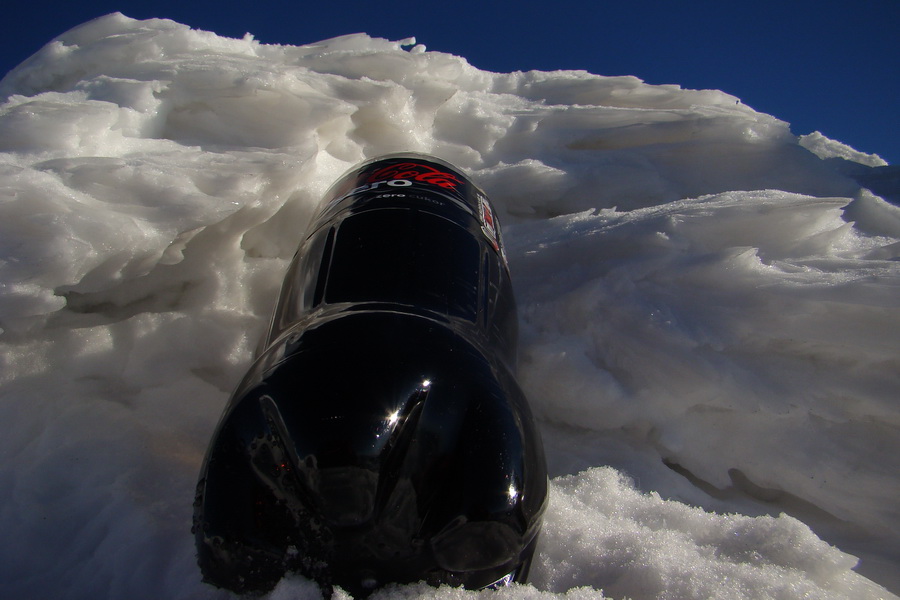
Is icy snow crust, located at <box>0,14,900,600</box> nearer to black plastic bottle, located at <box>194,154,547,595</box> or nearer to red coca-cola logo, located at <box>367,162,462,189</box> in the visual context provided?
black plastic bottle, located at <box>194,154,547,595</box>

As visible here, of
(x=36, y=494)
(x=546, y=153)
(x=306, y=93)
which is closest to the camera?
(x=36, y=494)

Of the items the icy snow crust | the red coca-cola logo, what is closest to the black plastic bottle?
the icy snow crust

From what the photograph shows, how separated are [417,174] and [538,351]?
0.76 metres

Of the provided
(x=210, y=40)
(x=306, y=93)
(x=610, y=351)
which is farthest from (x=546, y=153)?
(x=210, y=40)

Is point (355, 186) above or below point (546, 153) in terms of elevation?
above

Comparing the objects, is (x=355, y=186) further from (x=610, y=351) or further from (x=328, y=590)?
(x=328, y=590)

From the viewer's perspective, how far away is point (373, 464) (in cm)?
120

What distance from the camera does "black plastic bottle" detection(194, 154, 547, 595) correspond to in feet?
3.91

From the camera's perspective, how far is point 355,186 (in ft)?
7.34

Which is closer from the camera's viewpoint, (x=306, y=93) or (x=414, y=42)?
(x=306, y=93)

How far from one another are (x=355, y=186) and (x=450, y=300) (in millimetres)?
763

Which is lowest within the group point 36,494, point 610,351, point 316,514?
point 36,494

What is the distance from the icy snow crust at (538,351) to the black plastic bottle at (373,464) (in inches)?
3.2

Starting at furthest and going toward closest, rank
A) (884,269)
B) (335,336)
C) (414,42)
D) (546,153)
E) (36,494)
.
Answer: (414,42), (546,153), (884,269), (36,494), (335,336)
